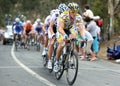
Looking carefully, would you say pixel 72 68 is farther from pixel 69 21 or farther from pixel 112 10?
pixel 112 10

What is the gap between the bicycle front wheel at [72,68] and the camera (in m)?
10.1

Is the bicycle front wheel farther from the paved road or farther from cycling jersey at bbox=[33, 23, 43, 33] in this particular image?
cycling jersey at bbox=[33, 23, 43, 33]

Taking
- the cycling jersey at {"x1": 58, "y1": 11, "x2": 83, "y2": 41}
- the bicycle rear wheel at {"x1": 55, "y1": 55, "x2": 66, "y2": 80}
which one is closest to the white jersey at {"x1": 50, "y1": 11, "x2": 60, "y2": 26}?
the cycling jersey at {"x1": 58, "y1": 11, "x2": 83, "y2": 41}

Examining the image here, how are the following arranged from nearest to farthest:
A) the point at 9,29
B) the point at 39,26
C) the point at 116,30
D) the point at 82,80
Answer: the point at 82,80
the point at 39,26
the point at 116,30
the point at 9,29

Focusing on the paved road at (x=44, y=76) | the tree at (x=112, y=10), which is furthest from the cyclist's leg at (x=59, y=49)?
the tree at (x=112, y=10)

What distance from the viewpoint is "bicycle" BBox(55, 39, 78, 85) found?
1017 centimetres

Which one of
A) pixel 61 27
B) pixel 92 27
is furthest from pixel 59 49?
pixel 92 27

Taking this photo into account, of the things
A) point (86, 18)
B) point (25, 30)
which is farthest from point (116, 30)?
point (86, 18)

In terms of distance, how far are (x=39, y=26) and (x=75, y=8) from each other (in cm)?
1370

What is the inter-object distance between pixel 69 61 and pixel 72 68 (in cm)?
25

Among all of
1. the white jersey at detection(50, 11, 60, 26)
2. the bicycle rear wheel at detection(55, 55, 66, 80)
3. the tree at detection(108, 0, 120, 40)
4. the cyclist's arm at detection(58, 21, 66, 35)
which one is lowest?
the bicycle rear wheel at detection(55, 55, 66, 80)

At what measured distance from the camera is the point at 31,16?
7719cm

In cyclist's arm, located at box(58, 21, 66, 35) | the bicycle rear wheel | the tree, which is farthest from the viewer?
the tree

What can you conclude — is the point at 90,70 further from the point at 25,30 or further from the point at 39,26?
the point at 25,30
